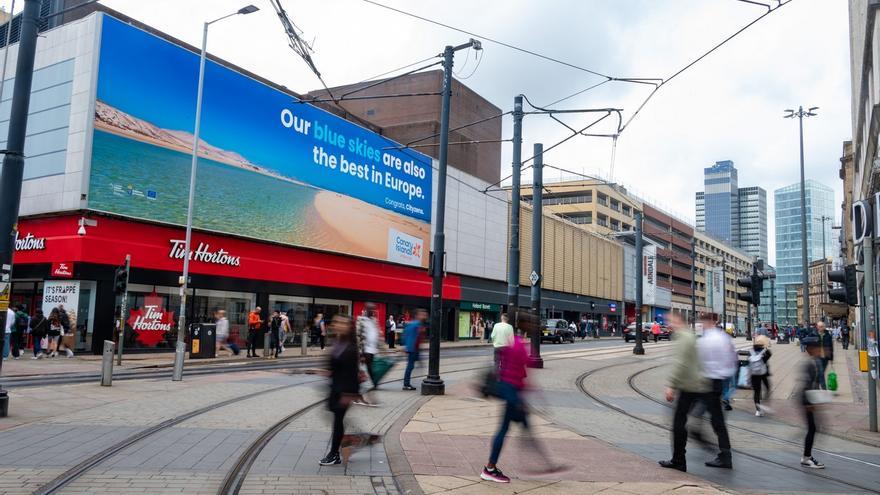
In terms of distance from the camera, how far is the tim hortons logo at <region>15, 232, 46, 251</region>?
2438cm

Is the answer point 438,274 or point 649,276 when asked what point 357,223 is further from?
point 649,276

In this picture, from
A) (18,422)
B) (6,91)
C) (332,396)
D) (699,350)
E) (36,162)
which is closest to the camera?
(332,396)

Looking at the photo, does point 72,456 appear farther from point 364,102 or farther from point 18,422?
point 364,102

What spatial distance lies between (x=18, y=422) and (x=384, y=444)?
5.30 meters

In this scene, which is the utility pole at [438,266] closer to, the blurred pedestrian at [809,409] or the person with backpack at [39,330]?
the blurred pedestrian at [809,409]

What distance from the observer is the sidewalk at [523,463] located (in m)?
6.24

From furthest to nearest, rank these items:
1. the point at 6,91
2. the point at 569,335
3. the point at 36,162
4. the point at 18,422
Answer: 1. the point at 569,335
2. the point at 6,91
3. the point at 36,162
4. the point at 18,422

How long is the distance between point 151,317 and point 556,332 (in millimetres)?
27450

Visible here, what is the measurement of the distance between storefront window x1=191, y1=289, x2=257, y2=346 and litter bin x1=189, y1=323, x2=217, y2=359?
444 cm

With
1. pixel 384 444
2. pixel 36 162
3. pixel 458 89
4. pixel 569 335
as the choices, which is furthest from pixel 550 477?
pixel 458 89

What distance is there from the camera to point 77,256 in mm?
23062

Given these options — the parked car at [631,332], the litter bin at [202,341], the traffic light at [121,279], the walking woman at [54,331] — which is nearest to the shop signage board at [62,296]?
the walking woman at [54,331]

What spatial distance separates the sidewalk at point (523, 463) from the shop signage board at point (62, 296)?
709 inches

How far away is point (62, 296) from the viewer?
77.5 ft
